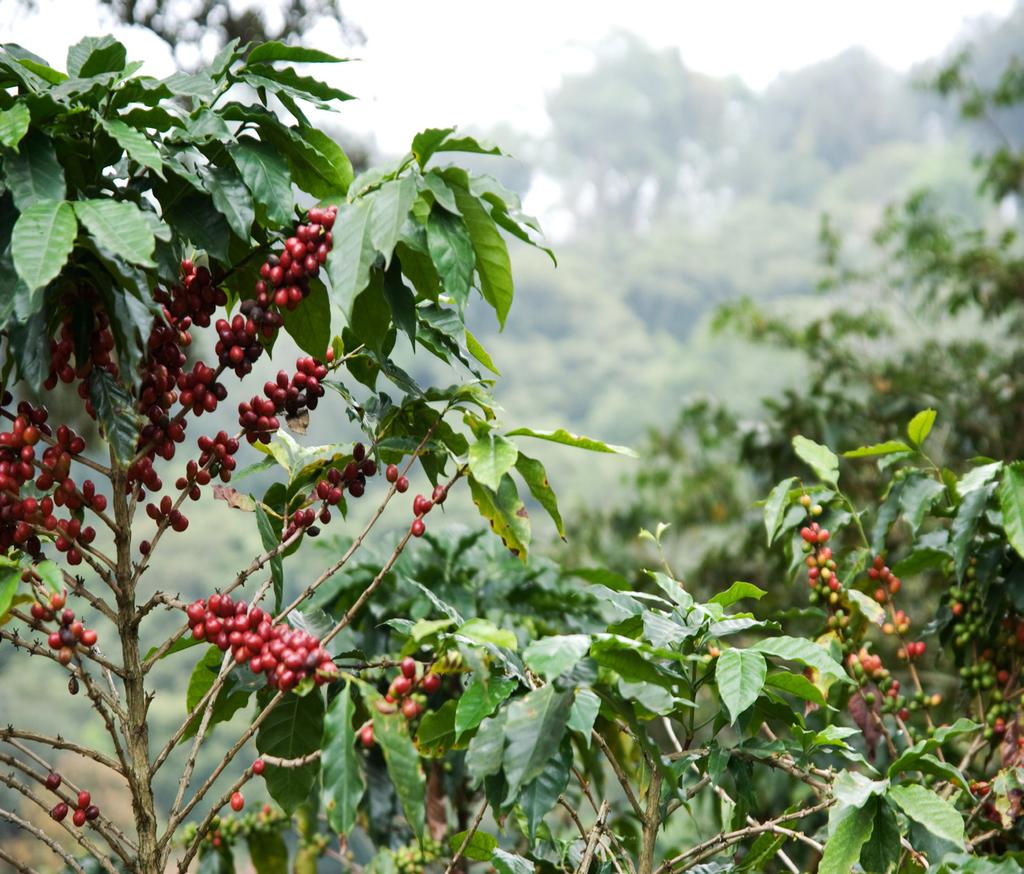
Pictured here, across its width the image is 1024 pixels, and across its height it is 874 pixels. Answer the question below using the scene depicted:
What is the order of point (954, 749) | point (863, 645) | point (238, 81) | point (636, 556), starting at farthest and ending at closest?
point (636, 556), point (954, 749), point (863, 645), point (238, 81)

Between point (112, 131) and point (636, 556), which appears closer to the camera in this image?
point (112, 131)

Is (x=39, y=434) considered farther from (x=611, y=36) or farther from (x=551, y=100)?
(x=611, y=36)

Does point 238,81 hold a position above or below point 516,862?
above

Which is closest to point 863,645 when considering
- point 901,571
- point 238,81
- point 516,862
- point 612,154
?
point 901,571

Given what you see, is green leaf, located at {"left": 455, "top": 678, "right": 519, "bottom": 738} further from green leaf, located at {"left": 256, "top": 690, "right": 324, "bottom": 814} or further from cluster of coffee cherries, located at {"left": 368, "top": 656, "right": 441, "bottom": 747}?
green leaf, located at {"left": 256, "top": 690, "right": 324, "bottom": 814}

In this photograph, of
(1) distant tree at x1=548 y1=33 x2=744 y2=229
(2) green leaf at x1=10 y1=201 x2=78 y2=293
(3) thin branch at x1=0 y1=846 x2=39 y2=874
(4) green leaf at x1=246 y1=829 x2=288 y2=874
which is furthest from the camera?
(1) distant tree at x1=548 y1=33 x2=744 y2=229

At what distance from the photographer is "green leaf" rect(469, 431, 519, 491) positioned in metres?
0.81

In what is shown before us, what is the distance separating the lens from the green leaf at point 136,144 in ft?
2.36

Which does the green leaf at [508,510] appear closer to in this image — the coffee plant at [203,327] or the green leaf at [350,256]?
the coffee plant at [203,327]

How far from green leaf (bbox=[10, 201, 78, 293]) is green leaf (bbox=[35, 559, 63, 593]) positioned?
0.19 meters

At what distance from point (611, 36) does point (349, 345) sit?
103 ft

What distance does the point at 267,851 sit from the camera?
56.3 inches

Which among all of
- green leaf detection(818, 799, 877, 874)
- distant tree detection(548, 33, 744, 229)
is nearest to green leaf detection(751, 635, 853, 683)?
green leaf detection(818, 799, 877, 874)

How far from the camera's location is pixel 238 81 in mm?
848
